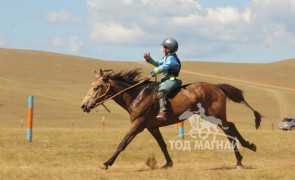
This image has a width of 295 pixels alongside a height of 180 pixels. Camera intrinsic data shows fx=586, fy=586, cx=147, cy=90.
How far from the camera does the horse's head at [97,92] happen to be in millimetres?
13516

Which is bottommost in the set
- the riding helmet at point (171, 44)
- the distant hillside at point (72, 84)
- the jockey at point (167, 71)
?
the jockey at point (167, 71)

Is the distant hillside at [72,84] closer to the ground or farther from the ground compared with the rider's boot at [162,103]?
farther from the ground

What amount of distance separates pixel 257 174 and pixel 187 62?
427ft

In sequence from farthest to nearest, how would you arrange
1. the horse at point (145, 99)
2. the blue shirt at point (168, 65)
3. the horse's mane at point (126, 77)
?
the horse's mane at point (126, 77) → the horse at point (145, 99) → the blue shirt at point (168, 65)

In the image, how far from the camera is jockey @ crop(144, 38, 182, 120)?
43.8ft

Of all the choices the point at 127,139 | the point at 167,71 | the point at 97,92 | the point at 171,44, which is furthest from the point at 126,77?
the point at 127,139

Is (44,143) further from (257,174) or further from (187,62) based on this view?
(187,62)

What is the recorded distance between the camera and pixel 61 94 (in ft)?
241

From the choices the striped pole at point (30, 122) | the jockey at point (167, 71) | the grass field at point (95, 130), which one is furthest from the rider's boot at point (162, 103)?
the striped pole at point (30, 122)

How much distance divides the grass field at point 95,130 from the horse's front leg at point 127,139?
23 cm

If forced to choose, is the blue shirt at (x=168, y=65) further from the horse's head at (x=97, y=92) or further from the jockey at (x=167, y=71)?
the horse's head at (x=97, y=92)

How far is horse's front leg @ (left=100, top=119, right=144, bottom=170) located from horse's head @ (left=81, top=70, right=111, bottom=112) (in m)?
1.04

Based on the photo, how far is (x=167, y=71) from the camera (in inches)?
528

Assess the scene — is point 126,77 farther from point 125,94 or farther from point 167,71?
point 167,71
